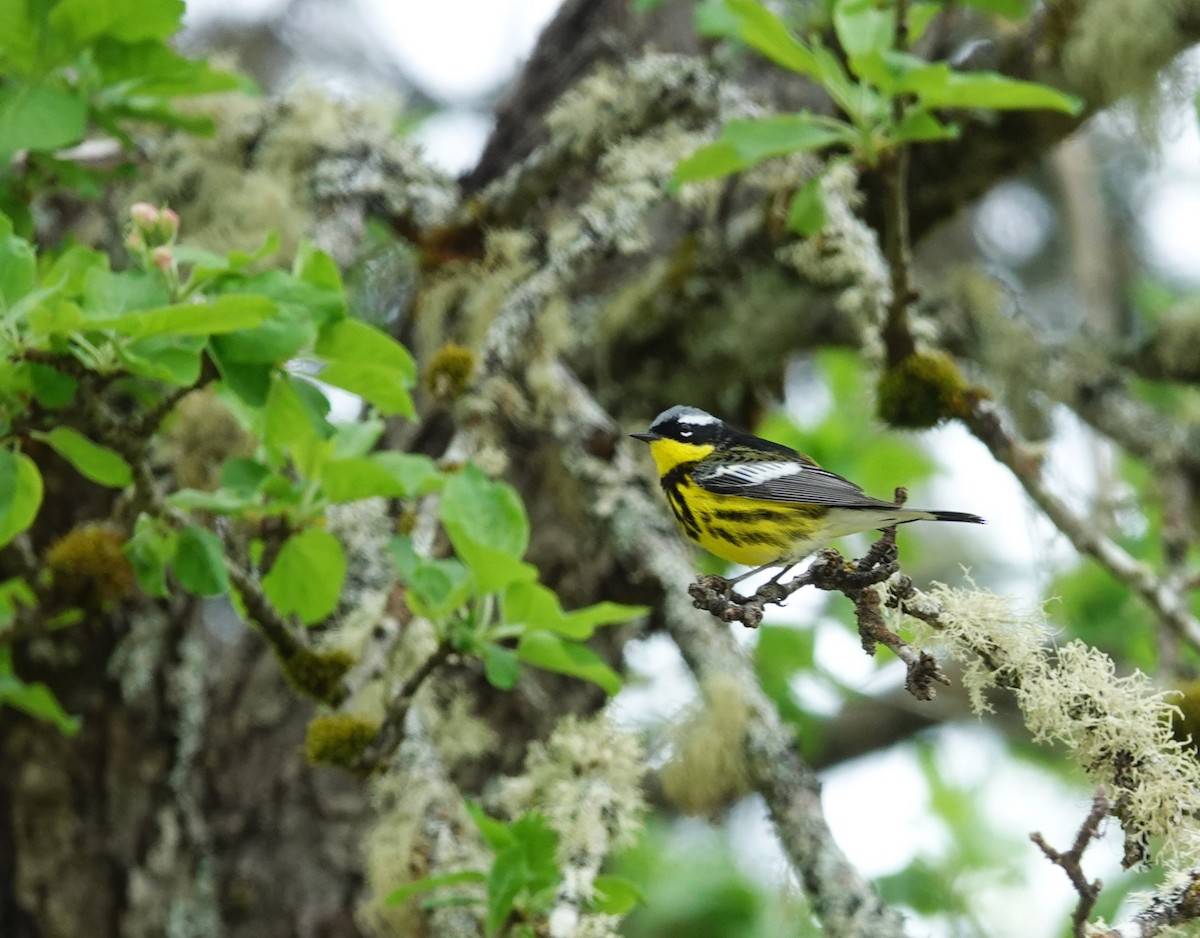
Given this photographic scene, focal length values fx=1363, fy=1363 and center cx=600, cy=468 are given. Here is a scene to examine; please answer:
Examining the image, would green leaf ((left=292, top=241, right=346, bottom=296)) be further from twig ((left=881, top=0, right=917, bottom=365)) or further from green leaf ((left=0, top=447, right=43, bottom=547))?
twig ((left=881, top=0, right=917, bottom=365))

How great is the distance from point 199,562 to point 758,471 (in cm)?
113

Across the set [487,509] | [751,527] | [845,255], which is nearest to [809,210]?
[845,255]

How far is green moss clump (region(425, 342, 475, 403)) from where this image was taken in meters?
2.86

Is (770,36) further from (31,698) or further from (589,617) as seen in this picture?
(31,698)

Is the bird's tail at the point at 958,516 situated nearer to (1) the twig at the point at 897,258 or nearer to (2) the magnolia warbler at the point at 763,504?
(2) the magnolia warbler at the point at 763,504

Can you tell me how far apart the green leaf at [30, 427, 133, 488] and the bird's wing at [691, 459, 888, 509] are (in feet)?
3.77

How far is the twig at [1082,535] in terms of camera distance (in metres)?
2.82

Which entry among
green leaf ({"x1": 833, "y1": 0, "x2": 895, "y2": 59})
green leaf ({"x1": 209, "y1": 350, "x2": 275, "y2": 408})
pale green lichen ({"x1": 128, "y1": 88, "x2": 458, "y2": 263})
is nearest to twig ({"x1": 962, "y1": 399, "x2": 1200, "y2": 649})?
Result: green leaf ({"x1": 833, "y1": 0, "x2": 895, "y2": 59})

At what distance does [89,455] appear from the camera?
7.38ft

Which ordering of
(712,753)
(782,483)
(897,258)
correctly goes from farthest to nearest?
(897,258)
(782,483)
(712,753)

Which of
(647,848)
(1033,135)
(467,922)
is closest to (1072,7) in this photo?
(1033,135)

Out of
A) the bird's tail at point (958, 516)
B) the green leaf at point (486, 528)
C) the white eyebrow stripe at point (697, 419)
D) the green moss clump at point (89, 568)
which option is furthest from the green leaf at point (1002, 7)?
the green moss clump at point (89, 568)

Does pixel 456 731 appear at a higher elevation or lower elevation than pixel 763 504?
lower

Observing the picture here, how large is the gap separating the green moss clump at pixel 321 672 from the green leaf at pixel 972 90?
4.95 feet
